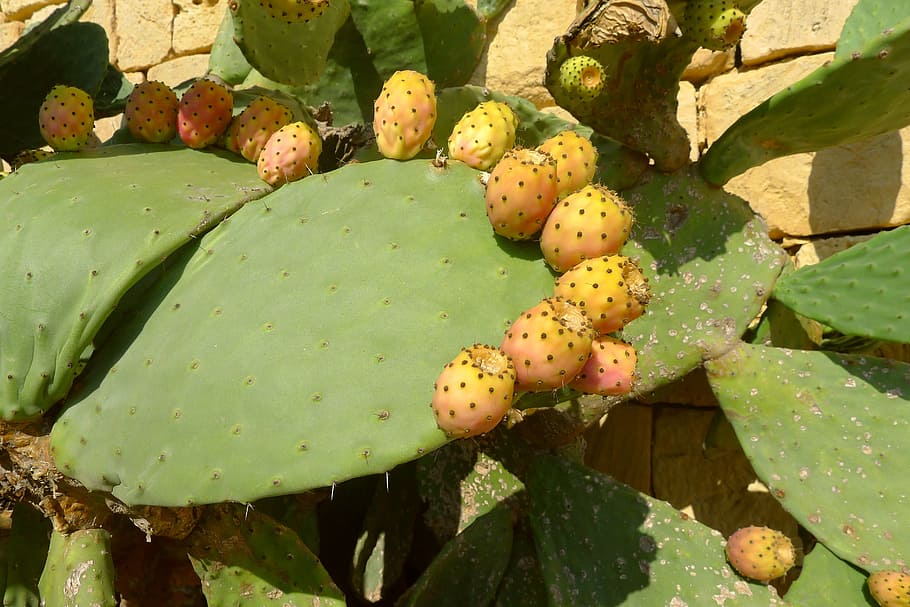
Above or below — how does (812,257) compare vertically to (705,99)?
below

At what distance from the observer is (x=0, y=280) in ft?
4.21

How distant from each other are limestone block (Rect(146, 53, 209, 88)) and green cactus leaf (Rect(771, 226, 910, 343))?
104 inches

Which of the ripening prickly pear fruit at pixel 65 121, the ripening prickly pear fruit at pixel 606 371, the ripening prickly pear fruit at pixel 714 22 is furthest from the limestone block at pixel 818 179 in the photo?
the ripening prickly pear fruit at pixel 65 121

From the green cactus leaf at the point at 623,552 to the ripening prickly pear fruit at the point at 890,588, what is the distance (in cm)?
16

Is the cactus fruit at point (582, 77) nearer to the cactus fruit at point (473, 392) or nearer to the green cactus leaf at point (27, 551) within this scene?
the cactus fruit at point (473, 392)

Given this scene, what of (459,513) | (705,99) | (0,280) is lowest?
(459,513)

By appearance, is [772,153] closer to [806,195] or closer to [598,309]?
[806,195]

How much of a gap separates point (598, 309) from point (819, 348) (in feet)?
3.81

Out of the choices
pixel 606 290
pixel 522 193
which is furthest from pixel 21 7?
pixel 606 290

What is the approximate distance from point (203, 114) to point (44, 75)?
2.12 feet

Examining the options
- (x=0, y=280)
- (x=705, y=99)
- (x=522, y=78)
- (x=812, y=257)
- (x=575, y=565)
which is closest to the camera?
(x=0, y=280)

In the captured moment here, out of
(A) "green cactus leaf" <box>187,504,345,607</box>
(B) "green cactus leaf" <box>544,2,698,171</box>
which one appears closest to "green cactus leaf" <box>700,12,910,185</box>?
(B) "green cactus leaf" <box>544,2,698,171</box>

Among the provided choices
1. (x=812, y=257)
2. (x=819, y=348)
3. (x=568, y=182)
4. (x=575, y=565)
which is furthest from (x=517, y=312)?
(x=812, y=257)

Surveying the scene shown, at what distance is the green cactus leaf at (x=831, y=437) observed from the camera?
1.38 m
